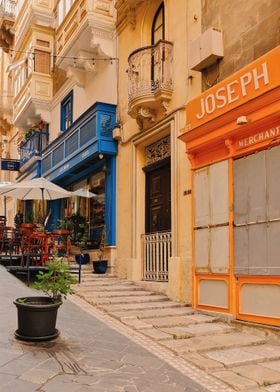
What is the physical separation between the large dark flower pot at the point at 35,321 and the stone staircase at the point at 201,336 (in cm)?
158

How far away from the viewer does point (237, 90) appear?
7.79 metres

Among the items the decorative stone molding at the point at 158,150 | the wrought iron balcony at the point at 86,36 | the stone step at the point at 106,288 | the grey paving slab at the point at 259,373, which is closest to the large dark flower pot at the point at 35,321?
the grey paving slab at the point at 259,373

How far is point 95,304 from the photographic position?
862cm

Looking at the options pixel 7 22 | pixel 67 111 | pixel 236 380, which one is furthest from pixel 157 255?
pixel 7 22

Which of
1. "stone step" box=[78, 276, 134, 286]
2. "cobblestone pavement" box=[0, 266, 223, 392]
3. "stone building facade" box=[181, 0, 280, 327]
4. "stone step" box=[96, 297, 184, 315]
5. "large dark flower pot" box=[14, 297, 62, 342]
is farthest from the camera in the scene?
"stone step" box=[78, 276, 134, 286]

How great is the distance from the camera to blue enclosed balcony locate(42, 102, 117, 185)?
1290 centimetres

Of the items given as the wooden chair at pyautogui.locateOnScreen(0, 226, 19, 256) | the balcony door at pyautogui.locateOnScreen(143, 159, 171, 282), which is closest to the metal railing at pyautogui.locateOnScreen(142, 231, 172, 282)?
the balcony door at pyautogui.locateOnScreen(143, 159, 171, 282)

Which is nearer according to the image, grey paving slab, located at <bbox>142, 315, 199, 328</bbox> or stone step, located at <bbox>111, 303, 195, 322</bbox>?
grey paving slab, located at <bbox>142, 315, 199, 328</bbox>

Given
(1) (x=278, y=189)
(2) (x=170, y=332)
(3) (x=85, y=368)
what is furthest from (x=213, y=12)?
(3) (x=85, y=368)

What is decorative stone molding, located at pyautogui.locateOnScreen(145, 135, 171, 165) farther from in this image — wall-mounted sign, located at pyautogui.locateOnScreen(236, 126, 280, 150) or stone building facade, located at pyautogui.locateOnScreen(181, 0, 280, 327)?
wall-mounted sign, located at pyautogui.locateOnScreen(236, 126, 280, 150)

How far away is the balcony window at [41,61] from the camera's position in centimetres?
1839

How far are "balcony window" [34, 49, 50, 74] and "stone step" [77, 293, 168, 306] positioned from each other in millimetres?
12054

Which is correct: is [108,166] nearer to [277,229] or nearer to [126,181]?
[126,181]

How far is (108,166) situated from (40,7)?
9069 millimetres
